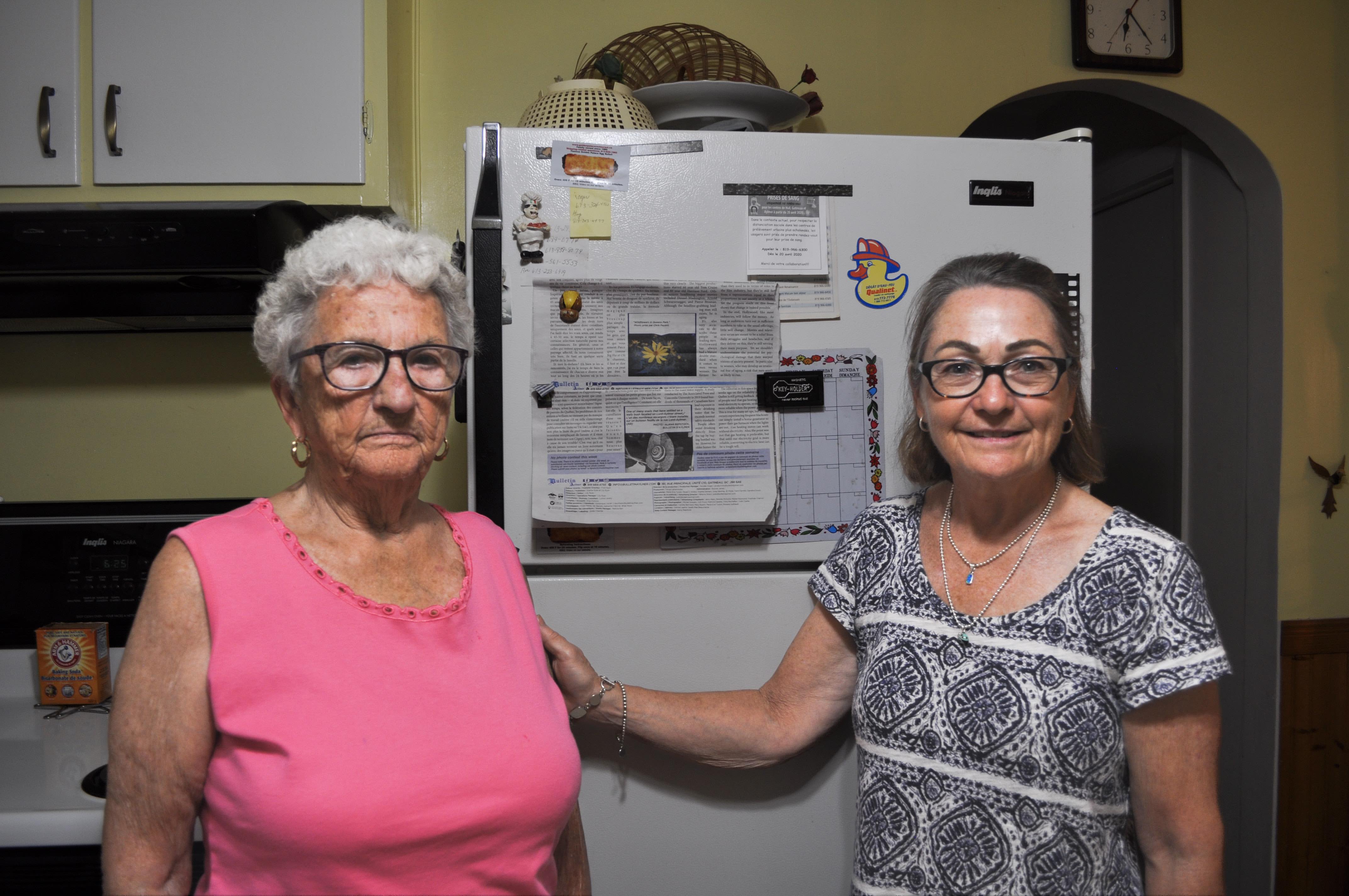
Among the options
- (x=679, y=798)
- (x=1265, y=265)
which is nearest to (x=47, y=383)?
(x=679, y=798)

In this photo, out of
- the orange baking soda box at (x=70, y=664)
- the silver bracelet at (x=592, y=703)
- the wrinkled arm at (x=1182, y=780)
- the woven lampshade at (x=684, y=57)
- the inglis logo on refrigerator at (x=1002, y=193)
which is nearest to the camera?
the wrinkled arm at (x=1182, y=780)

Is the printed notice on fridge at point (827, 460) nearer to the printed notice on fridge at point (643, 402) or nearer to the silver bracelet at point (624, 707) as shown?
the printed notice on fridge at point (643, 402)

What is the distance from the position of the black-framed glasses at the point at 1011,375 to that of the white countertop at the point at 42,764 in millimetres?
1218

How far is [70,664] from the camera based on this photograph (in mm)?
1487

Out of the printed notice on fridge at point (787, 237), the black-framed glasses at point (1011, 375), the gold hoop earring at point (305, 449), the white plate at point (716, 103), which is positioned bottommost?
the gold hoop earring at point (305, 449)

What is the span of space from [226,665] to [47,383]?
140cm

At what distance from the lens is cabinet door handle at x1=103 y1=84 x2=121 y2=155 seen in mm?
1405

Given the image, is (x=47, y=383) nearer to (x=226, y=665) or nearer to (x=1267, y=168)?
(x=226, y=665)

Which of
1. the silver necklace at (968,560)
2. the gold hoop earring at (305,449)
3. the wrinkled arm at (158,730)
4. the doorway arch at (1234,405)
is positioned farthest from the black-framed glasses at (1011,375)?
the doorway arch at (1234,405)

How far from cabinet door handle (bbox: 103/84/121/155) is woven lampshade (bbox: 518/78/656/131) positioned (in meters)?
0.73

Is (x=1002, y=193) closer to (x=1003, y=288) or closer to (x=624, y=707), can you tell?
(x=1003, y=288)

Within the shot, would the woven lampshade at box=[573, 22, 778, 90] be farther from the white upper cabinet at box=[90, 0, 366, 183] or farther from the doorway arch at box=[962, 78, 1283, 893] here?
the doorway arch at box=[962, 78, 1283, 893]

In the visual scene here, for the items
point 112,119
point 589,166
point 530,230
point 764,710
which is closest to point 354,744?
point 764,710

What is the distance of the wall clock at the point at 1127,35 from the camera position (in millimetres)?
1857
